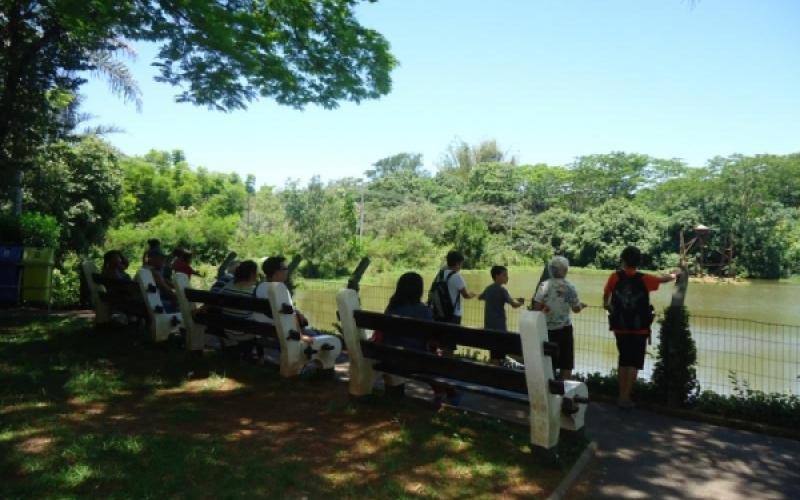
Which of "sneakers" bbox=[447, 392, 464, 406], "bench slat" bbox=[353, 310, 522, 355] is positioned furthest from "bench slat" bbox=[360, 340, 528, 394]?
"sneakers" bbox=[447, 392, 464, 406]

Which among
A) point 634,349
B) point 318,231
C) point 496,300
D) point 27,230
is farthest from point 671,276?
point 318,231

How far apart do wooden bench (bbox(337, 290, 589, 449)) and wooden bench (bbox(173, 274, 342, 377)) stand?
674 mm

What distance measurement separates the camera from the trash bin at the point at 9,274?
1016 centimetres

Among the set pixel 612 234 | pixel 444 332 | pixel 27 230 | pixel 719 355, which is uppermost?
pixel 612 234

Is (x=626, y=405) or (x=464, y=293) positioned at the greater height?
(x=464, y=293)

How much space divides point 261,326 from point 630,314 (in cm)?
340

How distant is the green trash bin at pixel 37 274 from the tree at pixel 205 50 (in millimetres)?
1828

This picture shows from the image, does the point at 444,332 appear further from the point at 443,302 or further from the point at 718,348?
the point at 718,348

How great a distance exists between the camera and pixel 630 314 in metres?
5.38

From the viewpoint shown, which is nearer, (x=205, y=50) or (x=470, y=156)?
(x=205, y=50)

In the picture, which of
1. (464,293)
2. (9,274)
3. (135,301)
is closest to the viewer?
(464,293)

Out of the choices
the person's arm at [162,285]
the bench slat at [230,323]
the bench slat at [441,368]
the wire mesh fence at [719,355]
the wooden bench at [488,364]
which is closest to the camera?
the wooden bench at [488,364]

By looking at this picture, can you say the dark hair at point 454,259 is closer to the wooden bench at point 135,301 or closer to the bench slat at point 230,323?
the bench slat at point 230,323

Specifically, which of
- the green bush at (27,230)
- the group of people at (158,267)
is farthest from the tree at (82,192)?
the group of people at (158,267)
